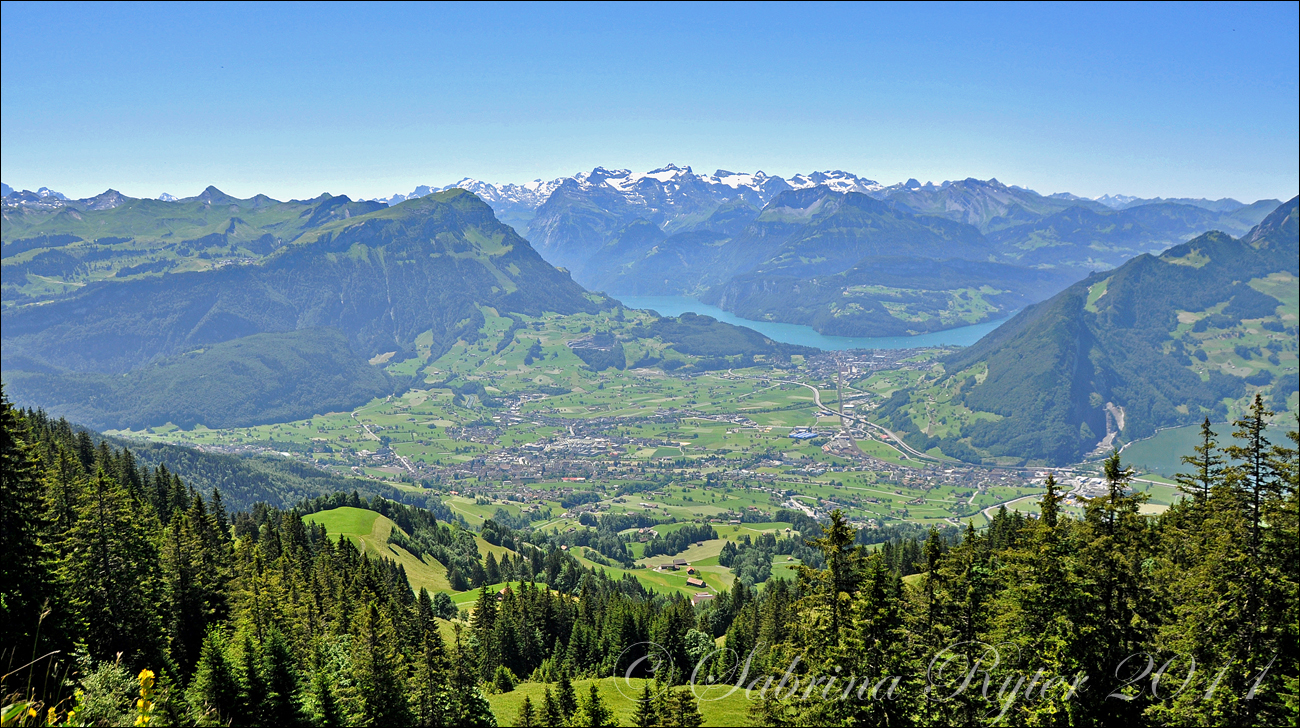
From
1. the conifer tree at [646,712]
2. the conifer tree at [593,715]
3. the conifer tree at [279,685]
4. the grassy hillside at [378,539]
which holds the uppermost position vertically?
the conifer tree at [279,685]

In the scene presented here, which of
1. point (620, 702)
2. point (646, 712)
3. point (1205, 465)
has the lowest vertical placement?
point (620, 702)

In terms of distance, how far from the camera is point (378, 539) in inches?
4611

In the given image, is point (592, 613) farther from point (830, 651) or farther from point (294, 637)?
point (830, 651)

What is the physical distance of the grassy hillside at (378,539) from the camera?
109m

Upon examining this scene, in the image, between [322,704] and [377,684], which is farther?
[377,684]

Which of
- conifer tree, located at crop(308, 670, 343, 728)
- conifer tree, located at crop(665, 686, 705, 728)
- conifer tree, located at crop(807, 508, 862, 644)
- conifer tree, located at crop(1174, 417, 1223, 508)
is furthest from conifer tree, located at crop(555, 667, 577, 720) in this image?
conifer tree, located at crop(1174, 417, 1223, 508)

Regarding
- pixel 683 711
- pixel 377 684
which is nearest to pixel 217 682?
pixel 377 684

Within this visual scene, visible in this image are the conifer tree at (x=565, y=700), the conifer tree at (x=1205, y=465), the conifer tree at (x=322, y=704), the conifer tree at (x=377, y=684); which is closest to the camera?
the conifer tree at (x=1205, y=465)

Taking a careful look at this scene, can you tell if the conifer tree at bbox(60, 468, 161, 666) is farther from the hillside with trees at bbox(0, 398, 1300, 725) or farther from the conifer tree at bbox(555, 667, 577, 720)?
the conifer tree at bbox(555, 667, 577, 720)

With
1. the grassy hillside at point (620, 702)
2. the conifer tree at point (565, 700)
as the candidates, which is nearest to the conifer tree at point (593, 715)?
the grassy hillside at point (620, 702)

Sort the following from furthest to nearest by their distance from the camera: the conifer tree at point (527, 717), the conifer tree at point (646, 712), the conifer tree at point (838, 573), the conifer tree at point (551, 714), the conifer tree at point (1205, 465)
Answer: the conifer tree at point (551, 714) → the conifer tree at point (527, 717) → the conifer tree at point (646, 712) → the conifer tree at point (1205, 465) → the conifer tree at point (838, 573)

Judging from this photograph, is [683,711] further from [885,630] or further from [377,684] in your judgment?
[377,684]

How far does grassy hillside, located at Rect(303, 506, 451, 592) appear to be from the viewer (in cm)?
10938

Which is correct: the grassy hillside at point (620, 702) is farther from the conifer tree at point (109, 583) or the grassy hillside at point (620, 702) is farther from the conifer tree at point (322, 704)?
the conifer tree at point (109, 583)
